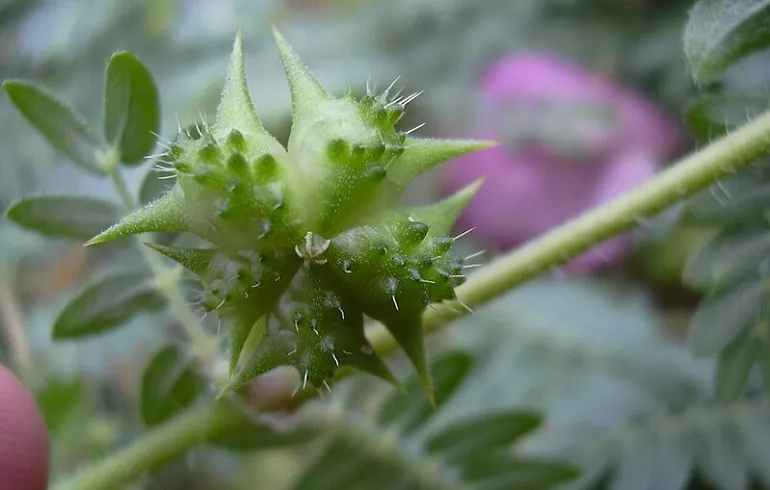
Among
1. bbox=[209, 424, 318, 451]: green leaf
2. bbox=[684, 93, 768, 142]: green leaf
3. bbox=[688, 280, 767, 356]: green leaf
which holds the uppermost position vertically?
bbox=[684, 93, 768, 142]: green leaf

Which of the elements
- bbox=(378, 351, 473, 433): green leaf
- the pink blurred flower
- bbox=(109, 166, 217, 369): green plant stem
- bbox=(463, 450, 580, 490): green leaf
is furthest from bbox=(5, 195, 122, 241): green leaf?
the pink blurred flower

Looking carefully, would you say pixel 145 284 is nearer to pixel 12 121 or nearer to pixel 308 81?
pixel 308 81

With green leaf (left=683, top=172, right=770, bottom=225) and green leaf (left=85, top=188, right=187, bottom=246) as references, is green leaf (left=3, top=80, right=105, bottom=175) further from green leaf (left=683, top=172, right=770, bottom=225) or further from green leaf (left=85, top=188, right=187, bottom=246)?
green leaf (left=683, top=172, right=770, bottom=225)

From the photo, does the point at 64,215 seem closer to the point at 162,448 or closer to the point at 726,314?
the point at 162,448

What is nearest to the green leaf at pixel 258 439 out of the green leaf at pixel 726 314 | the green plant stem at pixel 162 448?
the green plant stem at pixel 162 448

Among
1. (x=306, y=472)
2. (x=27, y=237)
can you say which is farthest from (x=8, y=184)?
(x=306, y=472)

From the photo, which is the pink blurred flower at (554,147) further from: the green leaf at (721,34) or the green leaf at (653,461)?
the green leaf at (721,34)
